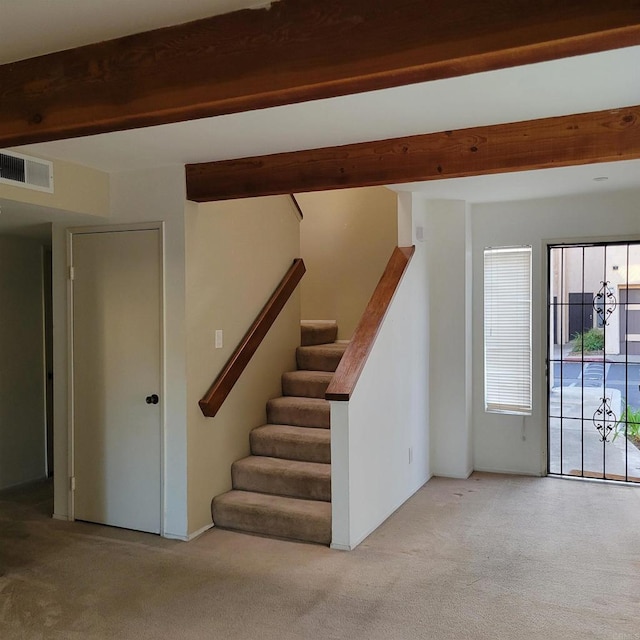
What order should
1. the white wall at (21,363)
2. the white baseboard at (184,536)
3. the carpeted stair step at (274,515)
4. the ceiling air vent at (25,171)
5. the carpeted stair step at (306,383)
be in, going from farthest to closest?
the white wall at (21,363) → the carpeted stair step at (306,383) → the white baseboard at (184,536) → the carpeted stair step at (274,515) → the ceiling air vent at (25,171)

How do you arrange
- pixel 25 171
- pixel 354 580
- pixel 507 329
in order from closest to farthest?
pixel 354 580, pixel 25 171, pixel 507 329

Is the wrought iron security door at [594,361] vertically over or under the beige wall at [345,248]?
under

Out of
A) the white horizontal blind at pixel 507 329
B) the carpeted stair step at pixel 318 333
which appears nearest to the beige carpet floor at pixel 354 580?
the white horizontal blind at pixel 507 329

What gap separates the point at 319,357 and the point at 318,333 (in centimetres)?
46

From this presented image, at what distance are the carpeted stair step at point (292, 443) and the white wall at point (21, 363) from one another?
6.89ft

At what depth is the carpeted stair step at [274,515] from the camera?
3598mm

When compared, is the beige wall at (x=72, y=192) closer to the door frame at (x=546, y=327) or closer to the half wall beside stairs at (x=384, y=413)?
the half wall beside stairs at (x=384, y=413)

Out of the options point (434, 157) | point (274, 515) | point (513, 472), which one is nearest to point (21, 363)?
point (274, 515)

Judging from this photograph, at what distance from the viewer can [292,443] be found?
420 cm

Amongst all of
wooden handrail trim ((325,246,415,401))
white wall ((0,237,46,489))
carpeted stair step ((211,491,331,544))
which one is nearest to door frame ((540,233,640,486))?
wooden handrail trim ((325,246,415,401))

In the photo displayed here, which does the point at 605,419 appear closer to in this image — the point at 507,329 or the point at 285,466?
the point at 507,329

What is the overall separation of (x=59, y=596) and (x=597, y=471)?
4.05 metres

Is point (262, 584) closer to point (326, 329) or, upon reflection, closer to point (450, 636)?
point (450, 636)

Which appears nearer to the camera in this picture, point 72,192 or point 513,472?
point 72,192
